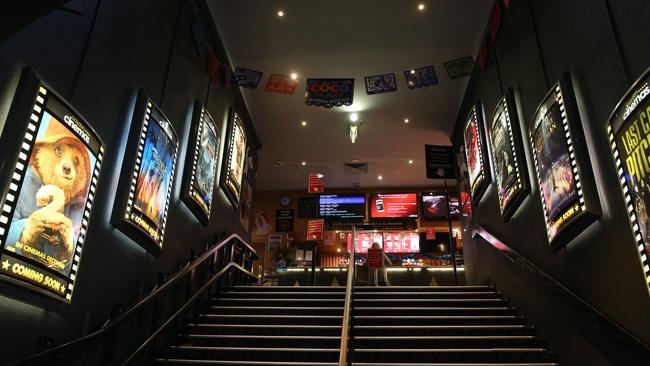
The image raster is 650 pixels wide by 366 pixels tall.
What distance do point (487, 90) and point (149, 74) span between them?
5715 mm

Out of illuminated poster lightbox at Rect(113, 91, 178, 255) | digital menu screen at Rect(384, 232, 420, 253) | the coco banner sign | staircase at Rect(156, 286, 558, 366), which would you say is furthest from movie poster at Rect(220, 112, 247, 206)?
digital menu screen at Rect(384, 232, 420, 253)

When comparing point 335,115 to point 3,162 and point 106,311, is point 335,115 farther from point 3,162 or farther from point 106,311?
point 3,162

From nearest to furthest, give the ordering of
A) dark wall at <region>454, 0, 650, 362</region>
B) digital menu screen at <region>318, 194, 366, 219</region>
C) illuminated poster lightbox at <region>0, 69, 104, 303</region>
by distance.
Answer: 1. illuminated poster lightbox at <region>0, 69, 104, 303</region>
2. dark wall at <region>454, 0, 650, 362</region>
3. digital menu screen at <region>318, 194, 366, 219</region>

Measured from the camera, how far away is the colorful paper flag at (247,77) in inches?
360

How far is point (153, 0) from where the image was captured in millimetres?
5809

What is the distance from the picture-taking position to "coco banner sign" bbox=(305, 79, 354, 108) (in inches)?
367

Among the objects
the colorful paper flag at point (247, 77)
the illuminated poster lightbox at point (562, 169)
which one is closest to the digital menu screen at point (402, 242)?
the colorful paper flag at point (247, 77)

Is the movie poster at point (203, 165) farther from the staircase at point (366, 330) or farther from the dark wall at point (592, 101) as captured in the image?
the dark wall at point (592, 101)

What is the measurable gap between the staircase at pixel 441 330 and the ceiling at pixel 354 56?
449cm

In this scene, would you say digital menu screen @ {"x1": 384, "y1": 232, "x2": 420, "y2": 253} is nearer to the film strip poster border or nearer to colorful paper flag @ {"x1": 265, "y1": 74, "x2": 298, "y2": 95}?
colorful paper flag @ {"x1": 265, "y1": 74, "x2": 298, "y2": 95}

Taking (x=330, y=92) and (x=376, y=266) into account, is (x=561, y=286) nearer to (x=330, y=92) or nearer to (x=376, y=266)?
(x=330, y=92)

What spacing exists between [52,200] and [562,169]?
187 inches

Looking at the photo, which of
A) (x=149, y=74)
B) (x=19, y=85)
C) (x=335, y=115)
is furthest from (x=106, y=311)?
(x=335, y=115)

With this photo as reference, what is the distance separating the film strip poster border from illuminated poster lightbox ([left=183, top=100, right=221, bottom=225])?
0.61 metres
